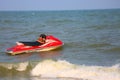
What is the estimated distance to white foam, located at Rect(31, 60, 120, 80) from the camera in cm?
981

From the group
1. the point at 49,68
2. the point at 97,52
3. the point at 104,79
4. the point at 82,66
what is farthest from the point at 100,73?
the point at 97,52

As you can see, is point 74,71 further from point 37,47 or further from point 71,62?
point 37,47

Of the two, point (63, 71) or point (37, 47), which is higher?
point (37, 47)

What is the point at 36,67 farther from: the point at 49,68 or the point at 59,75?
the point at 59,75

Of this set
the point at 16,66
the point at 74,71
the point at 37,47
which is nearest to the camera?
the point at 74,71

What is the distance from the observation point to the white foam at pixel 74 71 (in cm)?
981

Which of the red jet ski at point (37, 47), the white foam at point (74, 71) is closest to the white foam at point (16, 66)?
the white foam at point (74, 71)

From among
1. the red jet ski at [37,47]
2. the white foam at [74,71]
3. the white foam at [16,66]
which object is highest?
the red jet ski at [37,47]

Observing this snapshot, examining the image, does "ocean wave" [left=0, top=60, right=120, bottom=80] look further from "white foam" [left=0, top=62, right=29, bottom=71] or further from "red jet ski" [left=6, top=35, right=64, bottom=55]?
"red jet ski" [left=6, top=35, right=64, bottom=55]

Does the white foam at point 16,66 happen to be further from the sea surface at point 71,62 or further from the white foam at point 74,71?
the white foam at point 74,71

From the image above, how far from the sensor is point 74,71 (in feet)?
34.6

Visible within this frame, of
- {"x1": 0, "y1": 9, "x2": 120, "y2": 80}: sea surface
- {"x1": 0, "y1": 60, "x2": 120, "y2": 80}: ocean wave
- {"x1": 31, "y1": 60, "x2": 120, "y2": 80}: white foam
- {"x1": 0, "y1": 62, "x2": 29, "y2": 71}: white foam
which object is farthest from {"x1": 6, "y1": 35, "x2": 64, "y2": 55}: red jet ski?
{"x1": 31, "y1": 60, "x2": 120, "y2": 80}: white foam

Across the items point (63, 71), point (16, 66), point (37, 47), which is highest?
point (37, 47)

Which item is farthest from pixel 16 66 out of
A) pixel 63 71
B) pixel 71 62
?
pixel 63 71
